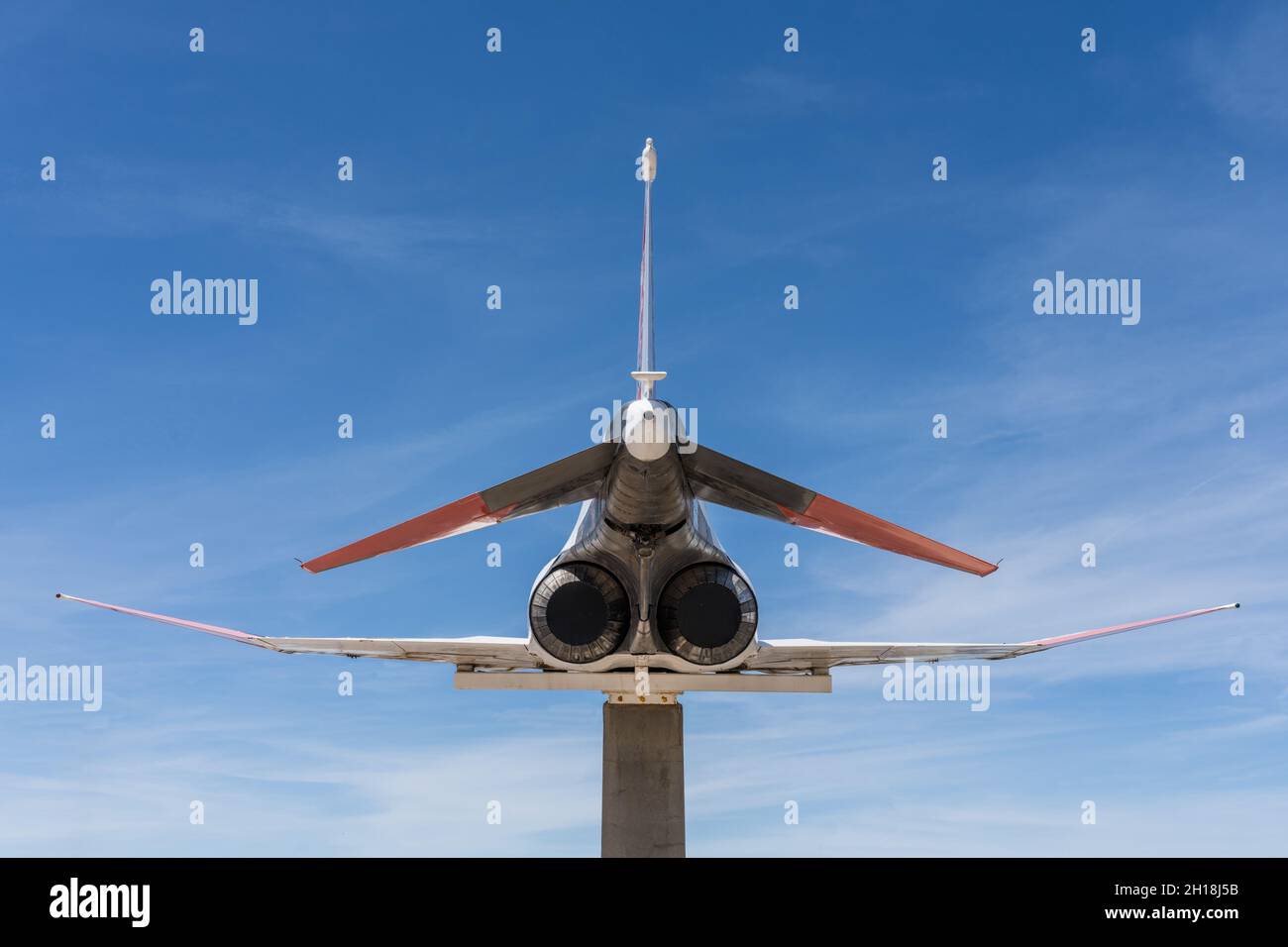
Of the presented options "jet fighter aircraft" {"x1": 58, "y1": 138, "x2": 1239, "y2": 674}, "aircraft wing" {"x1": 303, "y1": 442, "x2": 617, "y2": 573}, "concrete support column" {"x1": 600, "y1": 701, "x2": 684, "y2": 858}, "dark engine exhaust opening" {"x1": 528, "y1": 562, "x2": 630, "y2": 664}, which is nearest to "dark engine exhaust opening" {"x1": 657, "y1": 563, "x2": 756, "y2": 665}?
"jet fighter aircraft" {"x1": 58, "y1": 138, "x2": 1239, "y2": 674}

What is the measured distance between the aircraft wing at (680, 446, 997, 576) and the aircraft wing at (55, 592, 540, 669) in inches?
231

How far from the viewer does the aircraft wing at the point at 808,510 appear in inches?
563

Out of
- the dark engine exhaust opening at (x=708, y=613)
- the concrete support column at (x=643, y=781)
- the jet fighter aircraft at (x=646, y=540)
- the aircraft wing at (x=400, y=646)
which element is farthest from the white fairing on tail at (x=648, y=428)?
the concrete support column at (x=643, y=781)

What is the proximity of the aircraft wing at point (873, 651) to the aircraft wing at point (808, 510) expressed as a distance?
4868mm

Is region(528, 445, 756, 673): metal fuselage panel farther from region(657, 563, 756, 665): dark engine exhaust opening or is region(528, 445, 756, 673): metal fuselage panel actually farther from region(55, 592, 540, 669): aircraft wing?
region(55, 592, 540, 669): aircraft wing

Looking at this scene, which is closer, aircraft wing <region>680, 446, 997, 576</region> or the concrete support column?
aircraft wing <region>680, 446, 997, 576</region>

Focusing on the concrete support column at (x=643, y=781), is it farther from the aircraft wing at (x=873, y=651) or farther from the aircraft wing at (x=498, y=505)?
the aircraft wing at (x=498, y=505)

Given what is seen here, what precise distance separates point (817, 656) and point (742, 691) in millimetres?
1901

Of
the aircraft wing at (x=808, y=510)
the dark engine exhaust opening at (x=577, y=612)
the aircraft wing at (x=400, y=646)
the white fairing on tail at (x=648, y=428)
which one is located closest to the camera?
the white fairing on tail at (x=648, y=428)

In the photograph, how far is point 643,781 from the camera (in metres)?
23.2

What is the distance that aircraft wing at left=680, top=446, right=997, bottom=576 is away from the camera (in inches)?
563

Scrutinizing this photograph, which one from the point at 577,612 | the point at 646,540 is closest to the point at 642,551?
the point at 646,540

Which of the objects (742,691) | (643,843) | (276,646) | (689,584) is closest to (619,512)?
(689,584)

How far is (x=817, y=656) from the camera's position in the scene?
2059cm
